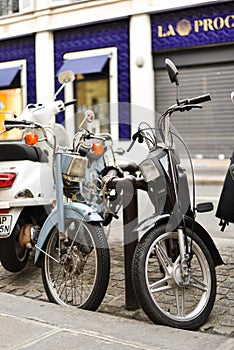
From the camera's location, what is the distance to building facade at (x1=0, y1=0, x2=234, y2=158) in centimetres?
1516

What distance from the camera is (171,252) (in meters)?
3.57

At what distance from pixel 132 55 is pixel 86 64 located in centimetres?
156

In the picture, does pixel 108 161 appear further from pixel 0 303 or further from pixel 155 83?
pixel 155 83

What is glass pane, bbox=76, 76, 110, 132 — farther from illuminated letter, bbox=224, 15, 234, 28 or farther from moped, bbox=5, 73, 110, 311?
moped, bbox=5, 73, 110, 311

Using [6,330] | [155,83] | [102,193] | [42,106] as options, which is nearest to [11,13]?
[155,83]

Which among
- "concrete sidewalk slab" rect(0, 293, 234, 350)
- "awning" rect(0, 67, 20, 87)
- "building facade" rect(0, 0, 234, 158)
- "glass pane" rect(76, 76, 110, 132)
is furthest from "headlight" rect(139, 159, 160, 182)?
"awning" rect(0, 67, 20, 87)

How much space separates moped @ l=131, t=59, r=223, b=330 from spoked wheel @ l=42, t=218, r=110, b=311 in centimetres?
31

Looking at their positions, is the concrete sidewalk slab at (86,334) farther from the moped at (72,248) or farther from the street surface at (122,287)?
the street surface at (122,287)

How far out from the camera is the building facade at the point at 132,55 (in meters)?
15.2

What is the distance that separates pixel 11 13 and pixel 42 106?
1403cm

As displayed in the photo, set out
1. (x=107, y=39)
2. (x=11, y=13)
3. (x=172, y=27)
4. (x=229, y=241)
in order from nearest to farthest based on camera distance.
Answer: (x=229, y=241) < (x=172, y=27) < (x=107, y=39) < (x=11, y=13)

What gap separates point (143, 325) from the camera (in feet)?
10.8

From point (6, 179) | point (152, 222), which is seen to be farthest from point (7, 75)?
point (152, 222)

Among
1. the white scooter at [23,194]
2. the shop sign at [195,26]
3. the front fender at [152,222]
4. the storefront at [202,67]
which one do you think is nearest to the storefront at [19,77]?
the storefront at [202,67]
